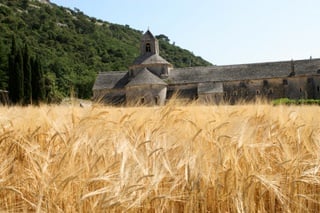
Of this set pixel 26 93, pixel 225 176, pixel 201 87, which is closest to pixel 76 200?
pixel 225 176

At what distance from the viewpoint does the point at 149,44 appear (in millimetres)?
54500

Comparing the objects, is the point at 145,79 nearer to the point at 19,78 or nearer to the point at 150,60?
the point at 150,60

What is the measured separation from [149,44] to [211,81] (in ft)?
34.2

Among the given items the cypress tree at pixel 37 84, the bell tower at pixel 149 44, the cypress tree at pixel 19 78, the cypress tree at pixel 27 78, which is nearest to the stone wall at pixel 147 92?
the bell tower at pixel 149 44

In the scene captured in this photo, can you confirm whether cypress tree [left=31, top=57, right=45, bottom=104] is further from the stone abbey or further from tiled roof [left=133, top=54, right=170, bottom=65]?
tiled roof [left=133, top=54, right=170, bottom=65]

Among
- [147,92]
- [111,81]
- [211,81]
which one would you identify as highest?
[111,81]

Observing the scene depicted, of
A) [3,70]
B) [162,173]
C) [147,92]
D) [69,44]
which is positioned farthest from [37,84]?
[69,44]

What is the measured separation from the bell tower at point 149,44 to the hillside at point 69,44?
19506mm

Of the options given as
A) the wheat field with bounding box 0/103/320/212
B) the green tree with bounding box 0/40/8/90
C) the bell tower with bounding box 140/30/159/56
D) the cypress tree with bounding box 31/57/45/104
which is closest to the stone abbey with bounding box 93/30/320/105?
the bell tower with bounding box 140/30/159/56

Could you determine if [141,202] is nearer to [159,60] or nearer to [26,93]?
[26,93]

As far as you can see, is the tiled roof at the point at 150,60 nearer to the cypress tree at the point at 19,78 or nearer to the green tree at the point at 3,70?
the cypress tree at the point at 19,78

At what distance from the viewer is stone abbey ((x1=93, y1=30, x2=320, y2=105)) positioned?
48.7m

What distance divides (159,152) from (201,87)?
48.1 m

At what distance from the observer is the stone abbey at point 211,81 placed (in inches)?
1916
